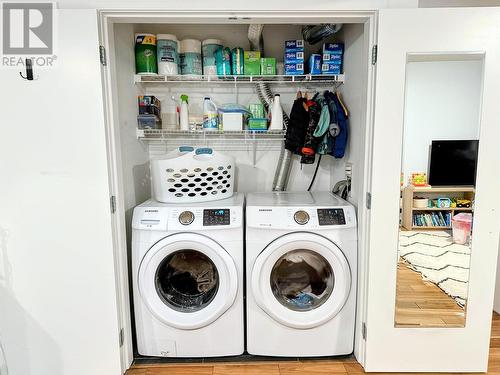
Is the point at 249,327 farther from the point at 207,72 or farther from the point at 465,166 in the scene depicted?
the point at 207,72

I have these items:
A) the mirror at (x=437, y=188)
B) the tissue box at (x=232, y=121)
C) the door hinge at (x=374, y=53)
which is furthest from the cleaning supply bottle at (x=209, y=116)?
the mirror at (x=437, y=188)

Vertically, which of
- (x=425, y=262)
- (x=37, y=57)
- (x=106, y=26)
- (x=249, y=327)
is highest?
(x=106, y=26)

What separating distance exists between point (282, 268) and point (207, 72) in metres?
1.44

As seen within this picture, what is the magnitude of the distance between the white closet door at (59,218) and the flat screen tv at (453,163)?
1.80 m

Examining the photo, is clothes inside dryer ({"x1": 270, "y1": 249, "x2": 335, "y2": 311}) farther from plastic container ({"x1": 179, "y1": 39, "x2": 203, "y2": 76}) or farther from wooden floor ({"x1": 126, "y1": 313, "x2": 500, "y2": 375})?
plastic container ({"x1": 179, "y1": 39, "x2": 203, "y2": 76})

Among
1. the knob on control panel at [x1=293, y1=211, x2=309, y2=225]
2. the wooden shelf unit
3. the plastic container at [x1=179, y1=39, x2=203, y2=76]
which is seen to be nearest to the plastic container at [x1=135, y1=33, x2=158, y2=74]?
the plastic container at [x1=179, y1=39, x2=203, y2=76]

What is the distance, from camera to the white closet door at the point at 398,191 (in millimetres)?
1448

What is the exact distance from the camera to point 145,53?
1970 mm

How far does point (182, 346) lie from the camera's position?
5.78 feet

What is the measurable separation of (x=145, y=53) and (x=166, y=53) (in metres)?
0.14

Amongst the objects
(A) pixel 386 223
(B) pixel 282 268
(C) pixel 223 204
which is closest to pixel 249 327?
(B) pixel 282 268

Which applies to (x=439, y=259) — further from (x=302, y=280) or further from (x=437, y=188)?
(x=302, y=280)

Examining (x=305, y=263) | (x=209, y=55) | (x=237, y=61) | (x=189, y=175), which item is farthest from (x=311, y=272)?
(x=209, y=55)

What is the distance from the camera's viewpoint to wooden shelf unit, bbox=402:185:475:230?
1.58 meters
